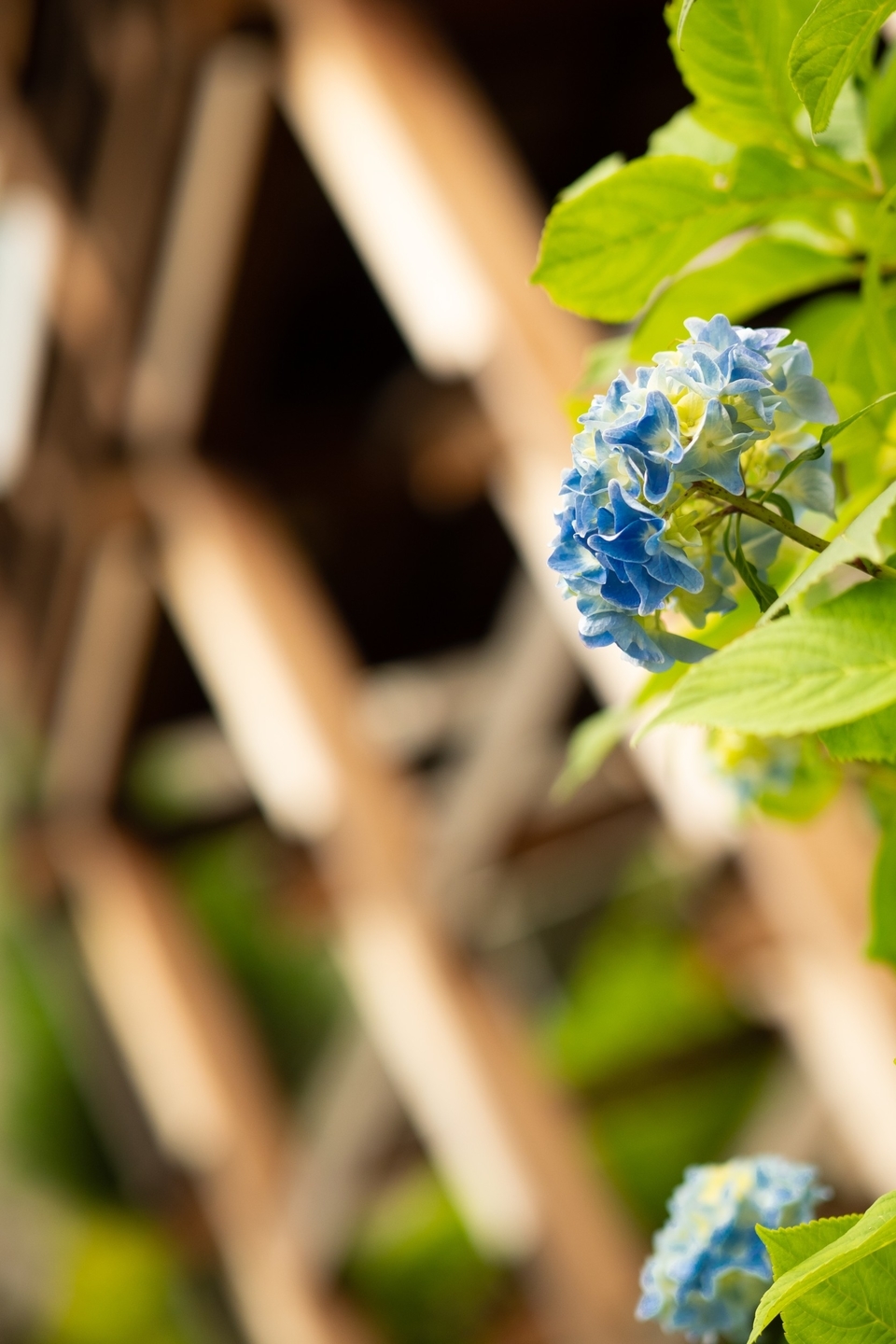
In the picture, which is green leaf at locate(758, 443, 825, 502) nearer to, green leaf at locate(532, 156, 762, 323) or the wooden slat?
green leaf at locate(532, 156, 762, 323)

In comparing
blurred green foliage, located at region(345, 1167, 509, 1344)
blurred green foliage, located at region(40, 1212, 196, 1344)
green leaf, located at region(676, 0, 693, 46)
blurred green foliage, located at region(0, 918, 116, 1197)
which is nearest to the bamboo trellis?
green leaf, located at region(676, 0, 693, 46)

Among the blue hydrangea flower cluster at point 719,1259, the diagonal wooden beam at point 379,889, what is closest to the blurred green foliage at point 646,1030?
the diagonal wooden beam at point 379,889

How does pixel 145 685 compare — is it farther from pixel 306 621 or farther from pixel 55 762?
pixel 306 621

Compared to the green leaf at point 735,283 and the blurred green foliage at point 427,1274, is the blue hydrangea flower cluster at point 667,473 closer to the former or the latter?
the green leaf at point 735,283

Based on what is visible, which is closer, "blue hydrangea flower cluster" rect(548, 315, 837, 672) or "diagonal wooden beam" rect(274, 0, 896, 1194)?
"blue hydrangea flower cluster" rect(548, 315, 837, 672)

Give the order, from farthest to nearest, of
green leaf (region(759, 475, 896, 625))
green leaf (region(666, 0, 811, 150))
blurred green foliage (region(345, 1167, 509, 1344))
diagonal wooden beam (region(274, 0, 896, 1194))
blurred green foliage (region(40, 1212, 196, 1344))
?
blurred green foliage (region(40, 1212, 196, 1344)), blurred green foliage (region(345, 1167, 509, 1344)), diagonal wooden beam (region(274, 0, 896, 1194)), green leaf (region(666, 0, 811, 150)), green leaf (region(759, 475, 896, 625))

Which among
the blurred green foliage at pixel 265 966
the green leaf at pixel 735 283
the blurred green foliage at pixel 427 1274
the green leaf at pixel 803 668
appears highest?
the blurred green foliage at pixel 265 966
